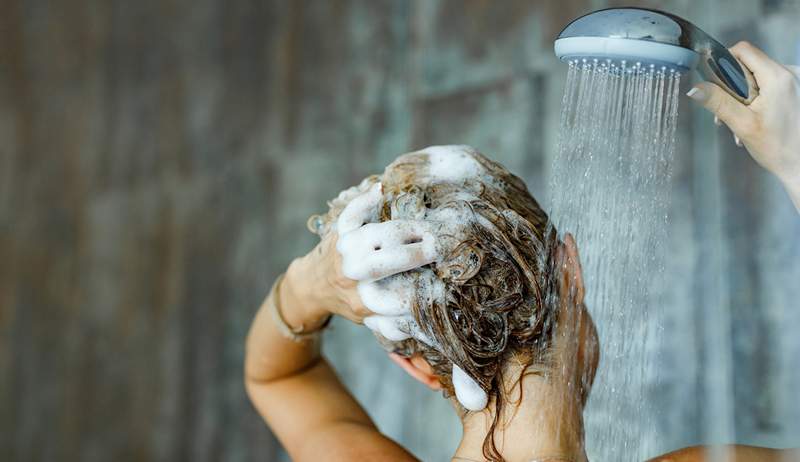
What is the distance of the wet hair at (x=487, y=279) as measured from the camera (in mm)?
881

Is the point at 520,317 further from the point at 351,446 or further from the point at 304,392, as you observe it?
the point at 304,392

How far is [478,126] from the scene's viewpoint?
2.15 metres

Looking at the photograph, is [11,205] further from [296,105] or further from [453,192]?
[453,192]

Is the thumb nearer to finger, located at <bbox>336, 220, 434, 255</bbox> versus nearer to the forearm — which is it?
finger, located at <bbox>336, 220, 434, 255</bbox>

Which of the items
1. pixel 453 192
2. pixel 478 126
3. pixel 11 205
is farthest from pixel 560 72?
pixel 11 205

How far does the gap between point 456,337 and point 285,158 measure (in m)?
1.89

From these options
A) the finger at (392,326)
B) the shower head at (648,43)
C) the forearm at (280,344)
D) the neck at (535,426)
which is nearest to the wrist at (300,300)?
the forearm at (280,344)

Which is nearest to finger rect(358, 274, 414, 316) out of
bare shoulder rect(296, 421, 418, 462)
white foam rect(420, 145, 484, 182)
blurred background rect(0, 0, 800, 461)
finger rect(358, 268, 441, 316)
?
finger rect(358, 268, 441, 316)

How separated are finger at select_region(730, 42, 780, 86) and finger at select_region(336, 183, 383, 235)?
342mm

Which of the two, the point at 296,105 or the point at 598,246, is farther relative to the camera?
the point at 296,105

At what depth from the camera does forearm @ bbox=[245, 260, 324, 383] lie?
1132 mm

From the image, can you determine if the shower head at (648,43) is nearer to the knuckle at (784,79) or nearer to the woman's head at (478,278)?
the knuckle at (784,79)

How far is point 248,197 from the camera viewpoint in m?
2.82

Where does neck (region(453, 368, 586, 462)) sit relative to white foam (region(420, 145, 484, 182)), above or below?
below
